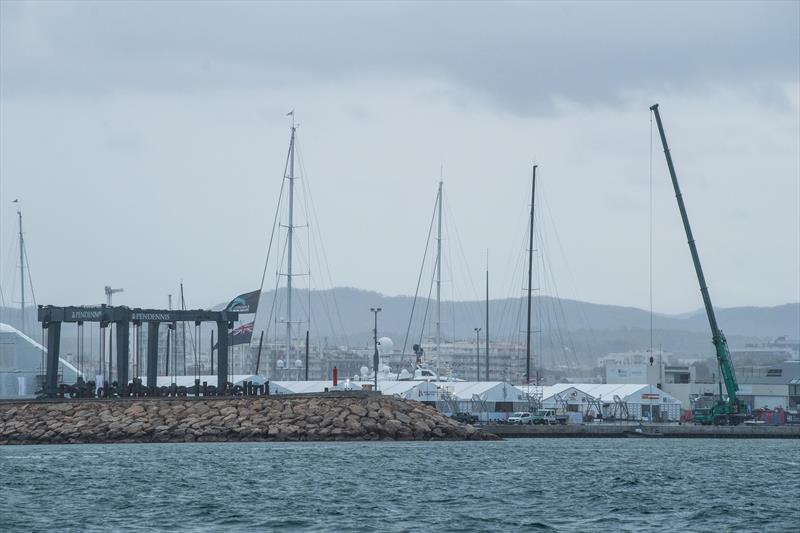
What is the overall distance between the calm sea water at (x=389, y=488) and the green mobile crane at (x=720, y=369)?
24.9 metres

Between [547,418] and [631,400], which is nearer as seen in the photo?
[547,418]

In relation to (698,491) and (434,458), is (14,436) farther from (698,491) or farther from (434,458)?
(698,491)

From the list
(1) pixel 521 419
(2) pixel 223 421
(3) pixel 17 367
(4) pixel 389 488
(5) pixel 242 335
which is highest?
(5) pixel 242 335

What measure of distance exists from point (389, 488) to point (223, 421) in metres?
27.5

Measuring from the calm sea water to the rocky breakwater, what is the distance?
2201 mm

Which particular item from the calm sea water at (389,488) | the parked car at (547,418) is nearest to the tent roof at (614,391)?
the parked car at (547,418)

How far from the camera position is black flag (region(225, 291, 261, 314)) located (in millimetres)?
85688

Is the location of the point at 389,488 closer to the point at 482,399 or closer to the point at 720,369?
the point at 720,369

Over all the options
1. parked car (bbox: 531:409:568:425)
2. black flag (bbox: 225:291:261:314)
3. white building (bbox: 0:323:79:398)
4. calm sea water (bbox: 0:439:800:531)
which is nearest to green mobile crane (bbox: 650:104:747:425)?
parked car (bbox: 531:409:568:425)

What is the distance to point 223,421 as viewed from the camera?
243 ft

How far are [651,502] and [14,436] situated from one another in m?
39.2

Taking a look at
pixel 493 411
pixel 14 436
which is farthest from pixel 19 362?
pixel 493 411

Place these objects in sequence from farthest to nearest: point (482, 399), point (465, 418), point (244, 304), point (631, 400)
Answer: point (631, 400), point (482, 399), point (465, 418), point (244, 304)

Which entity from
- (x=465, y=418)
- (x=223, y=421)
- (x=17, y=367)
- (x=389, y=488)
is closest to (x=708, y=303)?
(x=465, y=418)
